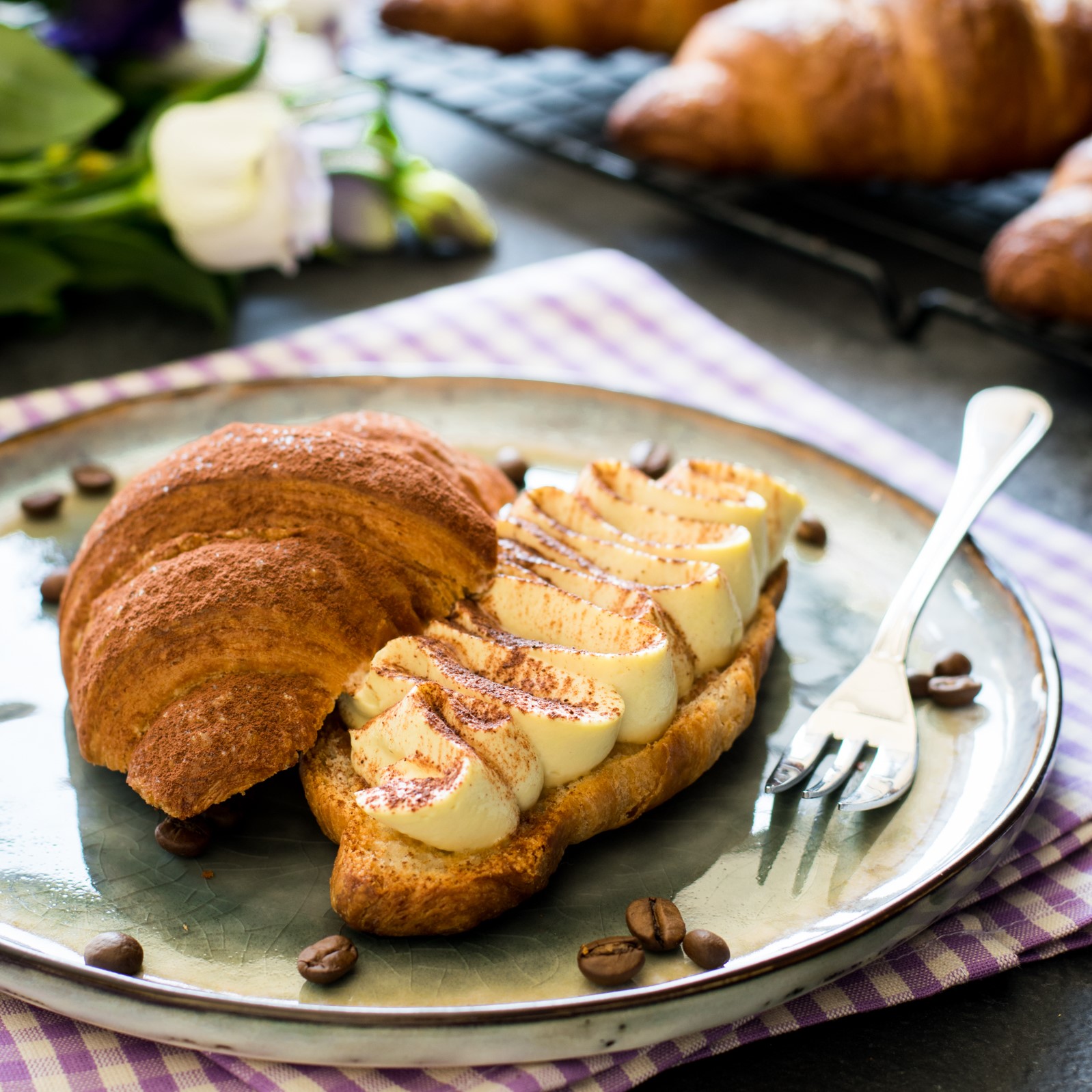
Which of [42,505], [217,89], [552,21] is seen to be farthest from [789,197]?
[42,505]

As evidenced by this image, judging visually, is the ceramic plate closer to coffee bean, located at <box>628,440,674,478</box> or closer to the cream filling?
the cream filling

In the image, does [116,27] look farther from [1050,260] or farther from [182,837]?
[182,837]

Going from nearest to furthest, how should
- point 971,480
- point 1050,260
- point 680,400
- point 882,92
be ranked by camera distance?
point 971,480
point 680,400
point 1050,260
point 882,92

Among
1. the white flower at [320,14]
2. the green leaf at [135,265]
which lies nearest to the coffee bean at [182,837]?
the green leaf at [135,265]

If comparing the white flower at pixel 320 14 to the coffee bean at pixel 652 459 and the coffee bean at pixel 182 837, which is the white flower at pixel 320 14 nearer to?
the coffee bean at pixel 652 459

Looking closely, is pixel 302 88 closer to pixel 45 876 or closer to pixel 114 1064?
pixel 45 876

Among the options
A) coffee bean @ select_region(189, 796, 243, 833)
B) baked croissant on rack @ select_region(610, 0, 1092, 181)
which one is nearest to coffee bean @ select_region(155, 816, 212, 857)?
coffee bean @ select_region(189, 796, 243, 833)
